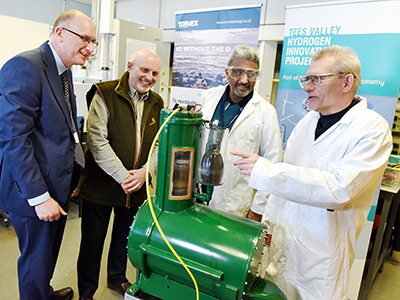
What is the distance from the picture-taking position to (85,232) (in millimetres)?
1870

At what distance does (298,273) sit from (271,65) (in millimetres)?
3317

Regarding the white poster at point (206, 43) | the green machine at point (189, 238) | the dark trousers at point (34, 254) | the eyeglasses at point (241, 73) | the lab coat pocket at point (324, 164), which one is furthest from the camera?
the white poster at point (206, 43)

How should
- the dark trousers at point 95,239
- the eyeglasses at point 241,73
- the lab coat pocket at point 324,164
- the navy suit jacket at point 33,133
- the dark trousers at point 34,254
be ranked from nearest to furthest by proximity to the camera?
the lab coat pocket at point 324,164 → the navy suit jacket at point 33,133 → the dark trousers at point 34,254 → the eyeglasses at point 241,73 → the dark trousers at point 95,239

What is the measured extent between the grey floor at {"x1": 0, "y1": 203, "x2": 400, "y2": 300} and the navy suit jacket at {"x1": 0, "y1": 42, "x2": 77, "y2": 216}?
3.22 feet

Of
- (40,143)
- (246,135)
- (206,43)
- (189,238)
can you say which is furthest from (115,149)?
(206,43)

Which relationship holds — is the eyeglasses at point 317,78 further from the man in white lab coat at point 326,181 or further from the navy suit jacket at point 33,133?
the navy suit jacket at point 33,133

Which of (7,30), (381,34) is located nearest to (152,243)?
(381,34)

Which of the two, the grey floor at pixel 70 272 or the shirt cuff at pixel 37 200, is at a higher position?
the shirt cuff at pixel 37 200

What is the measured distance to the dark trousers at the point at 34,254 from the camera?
1.50 metres

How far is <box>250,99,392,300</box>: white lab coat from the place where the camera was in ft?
3.40

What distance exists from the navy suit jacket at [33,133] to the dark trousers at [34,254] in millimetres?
83

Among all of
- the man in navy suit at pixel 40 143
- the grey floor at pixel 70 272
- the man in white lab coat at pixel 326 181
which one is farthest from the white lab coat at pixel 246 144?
the grey floor at pixel 70 272

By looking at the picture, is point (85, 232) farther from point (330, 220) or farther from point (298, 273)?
point (330, 220)

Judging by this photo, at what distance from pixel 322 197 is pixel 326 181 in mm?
58
